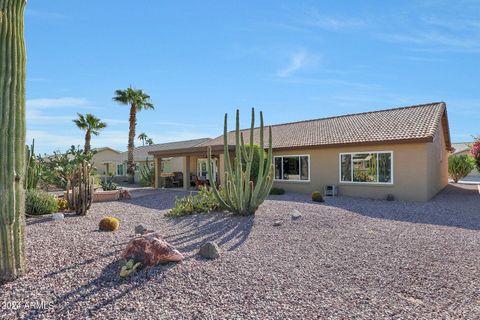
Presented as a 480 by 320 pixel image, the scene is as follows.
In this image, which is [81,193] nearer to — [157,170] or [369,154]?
[157,170]

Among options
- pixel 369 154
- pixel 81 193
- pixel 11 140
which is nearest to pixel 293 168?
pixel 369 154

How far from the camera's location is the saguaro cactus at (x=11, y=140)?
4594 millimetres

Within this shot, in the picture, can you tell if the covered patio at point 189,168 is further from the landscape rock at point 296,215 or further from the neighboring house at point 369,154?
the landscape rock at point 296,215

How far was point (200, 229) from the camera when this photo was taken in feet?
27.0

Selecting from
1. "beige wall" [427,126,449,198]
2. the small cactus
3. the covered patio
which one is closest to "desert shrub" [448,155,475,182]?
"beige wall" [427,126,449,198]

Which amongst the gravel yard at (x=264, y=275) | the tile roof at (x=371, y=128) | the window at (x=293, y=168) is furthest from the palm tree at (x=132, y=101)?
the gravel yard at (x=264, y=275)

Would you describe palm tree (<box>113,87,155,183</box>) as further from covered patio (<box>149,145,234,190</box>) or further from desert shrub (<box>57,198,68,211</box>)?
desert shrub (<box>57,198,68,211</box>)

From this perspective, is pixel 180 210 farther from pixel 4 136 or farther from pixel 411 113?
pixel 411 113

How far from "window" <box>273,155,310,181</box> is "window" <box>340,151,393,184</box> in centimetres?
210

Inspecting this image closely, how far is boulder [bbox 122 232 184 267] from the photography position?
203 inches

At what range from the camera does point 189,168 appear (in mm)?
22016

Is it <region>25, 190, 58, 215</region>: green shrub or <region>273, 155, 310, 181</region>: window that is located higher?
<region>273, 155, 310, 181</region>: window

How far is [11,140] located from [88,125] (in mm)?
28459

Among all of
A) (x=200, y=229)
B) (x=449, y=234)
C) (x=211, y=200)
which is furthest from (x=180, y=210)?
(x=449, y=234)
